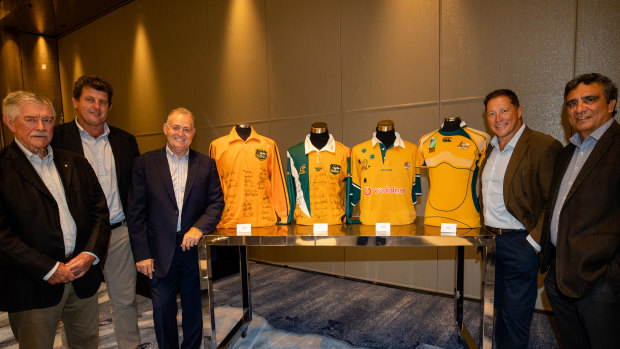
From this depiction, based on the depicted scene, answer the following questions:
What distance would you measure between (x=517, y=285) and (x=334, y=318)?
1.56 meters

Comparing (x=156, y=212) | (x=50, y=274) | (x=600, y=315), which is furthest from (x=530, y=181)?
(x=50, y=274)

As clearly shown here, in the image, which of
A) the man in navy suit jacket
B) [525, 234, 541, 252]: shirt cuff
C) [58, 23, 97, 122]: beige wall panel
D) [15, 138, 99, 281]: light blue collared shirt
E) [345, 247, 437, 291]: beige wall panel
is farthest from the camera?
[58, 23, 97, 122]: beige wall panel

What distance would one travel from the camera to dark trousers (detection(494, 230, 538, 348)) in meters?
1.95

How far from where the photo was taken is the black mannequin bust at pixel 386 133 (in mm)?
2328

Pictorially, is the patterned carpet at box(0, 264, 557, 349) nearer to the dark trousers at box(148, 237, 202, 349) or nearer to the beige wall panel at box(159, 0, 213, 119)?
the dark trousers at box(148, 237, 202, 349)

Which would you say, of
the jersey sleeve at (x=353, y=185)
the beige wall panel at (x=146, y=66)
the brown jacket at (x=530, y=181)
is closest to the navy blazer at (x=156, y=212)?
the jersey sleeve at (x=353, y=185)

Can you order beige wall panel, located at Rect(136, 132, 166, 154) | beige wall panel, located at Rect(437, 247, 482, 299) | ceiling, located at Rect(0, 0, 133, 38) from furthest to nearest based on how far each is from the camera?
beige wall panel, located at Rect(136, 132, 166, 154) → ceiling, located at Rect(0, 0, 133, 38) → beige wall panel, located at Rect(437, 247, 482, 299)

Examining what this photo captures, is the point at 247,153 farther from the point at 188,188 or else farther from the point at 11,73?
the point at 11,73

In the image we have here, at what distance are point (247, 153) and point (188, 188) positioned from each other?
1.63ft

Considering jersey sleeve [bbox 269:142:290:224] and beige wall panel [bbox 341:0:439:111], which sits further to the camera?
beige wall panel [bbox 341:0:439:111]

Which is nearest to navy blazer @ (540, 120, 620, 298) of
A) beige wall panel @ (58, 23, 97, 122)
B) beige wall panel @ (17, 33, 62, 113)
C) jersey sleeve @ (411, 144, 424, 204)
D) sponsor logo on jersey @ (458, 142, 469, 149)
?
sponsor logo on jersey @ (458, 142, 469, 149)

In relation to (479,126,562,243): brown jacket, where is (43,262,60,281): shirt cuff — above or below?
below

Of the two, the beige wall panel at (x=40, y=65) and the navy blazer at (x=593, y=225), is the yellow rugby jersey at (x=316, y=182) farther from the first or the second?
the beige wall panel at (x=40, y=65)

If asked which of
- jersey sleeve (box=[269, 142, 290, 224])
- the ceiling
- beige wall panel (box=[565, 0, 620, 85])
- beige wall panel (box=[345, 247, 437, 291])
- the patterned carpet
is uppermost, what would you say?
the ceiling
